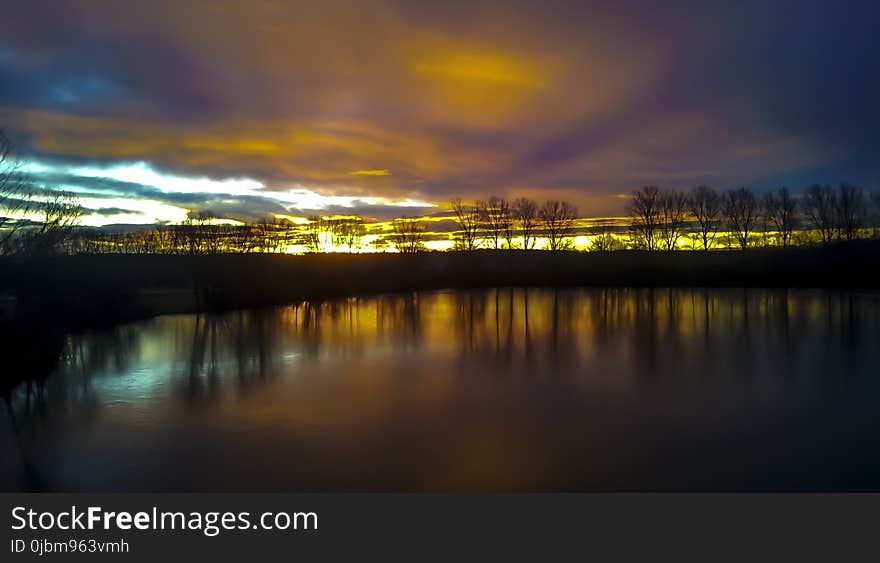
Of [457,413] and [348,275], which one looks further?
[348,275]

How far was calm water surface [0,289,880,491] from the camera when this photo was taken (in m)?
6.53

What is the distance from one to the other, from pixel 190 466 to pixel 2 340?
8.30 meters

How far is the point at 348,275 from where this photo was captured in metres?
47.7

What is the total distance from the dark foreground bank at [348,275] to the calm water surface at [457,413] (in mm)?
3254

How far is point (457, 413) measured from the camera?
9406mm

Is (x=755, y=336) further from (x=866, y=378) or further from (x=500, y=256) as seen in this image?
(x=500, y=256)

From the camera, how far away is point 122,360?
15219 mm

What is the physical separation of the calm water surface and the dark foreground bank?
10.7 ft

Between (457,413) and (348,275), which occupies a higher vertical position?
(348,275)

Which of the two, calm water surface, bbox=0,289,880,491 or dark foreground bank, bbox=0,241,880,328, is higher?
dark foreground bank, bbox=0,241,880,328

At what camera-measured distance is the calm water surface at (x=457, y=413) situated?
6527 mm

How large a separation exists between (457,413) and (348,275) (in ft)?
128

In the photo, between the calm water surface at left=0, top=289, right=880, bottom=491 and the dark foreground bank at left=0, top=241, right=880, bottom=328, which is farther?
the dark foreground bank at left=0, top=241, right=880, bottom=328

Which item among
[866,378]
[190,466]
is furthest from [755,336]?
[190,466]
